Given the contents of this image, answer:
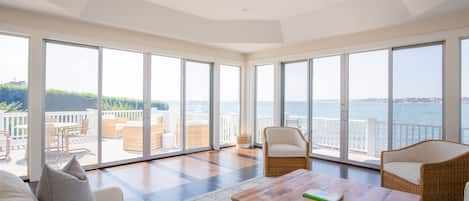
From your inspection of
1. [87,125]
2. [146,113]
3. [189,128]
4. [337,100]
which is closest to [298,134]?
[337,100]

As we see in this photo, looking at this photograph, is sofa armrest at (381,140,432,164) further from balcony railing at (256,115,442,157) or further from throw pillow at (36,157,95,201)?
throw pillow at (36,157,95,201)

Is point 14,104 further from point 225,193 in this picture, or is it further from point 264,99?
point 264,99

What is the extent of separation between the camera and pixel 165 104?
16.6 feet

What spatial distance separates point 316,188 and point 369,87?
292cm

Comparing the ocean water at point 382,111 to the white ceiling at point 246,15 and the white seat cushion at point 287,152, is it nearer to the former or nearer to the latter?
the white ceiling at point 246,15

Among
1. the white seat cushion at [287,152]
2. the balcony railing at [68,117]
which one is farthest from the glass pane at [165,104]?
the white seat cushion at [287,152]

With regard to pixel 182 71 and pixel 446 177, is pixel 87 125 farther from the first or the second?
pixel 446 177

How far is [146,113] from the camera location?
4.71m

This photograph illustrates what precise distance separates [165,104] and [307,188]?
141 inches

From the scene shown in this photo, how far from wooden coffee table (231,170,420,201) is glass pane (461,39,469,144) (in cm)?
229

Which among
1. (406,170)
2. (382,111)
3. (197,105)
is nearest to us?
(406,170)

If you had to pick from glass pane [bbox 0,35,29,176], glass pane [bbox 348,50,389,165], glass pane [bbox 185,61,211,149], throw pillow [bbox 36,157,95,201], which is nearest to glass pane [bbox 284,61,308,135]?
glass pane [bbox 348,50,389,165]

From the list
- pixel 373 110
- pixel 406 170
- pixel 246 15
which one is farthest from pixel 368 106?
pixel 246 15

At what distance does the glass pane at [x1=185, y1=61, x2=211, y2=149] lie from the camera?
213 inches
